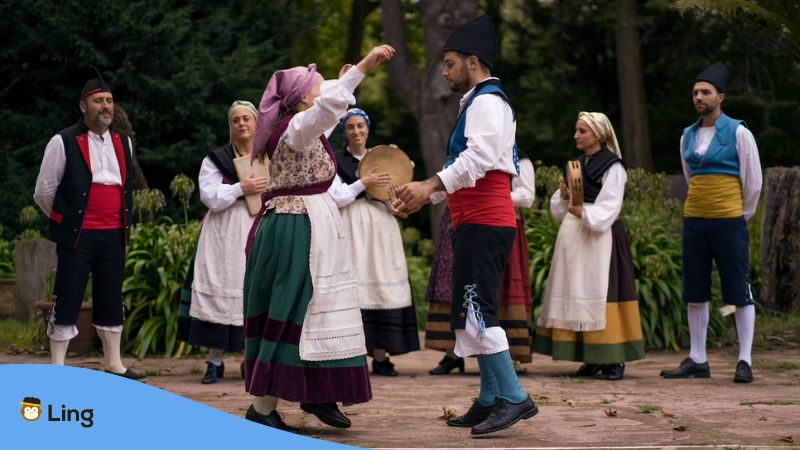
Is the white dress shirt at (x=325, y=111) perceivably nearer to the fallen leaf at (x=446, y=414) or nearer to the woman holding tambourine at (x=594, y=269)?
the fallen leaf at (x=446, y=414)

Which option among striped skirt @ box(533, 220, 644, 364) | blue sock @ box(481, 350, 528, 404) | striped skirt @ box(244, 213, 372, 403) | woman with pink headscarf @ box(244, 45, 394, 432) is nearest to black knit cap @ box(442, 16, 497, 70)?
woman with pink headscarf @ box(244, 45, 394, 432)

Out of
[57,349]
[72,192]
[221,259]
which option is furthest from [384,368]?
[72,192]

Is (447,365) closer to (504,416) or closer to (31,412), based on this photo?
(504,416)

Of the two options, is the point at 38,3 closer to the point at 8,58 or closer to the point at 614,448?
the point at 8,58

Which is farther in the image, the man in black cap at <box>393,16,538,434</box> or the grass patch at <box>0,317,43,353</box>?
the grass patch at <box>0,317,43,353</box>

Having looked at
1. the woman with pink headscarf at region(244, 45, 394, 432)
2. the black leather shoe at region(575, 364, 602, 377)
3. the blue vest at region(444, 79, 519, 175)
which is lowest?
the black leather shoe at region(575, 364, 602, 377)

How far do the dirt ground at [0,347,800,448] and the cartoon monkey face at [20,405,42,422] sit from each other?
154 cm

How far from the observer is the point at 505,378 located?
612 cm

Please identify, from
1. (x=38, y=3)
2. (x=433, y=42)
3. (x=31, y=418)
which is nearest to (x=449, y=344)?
(x=31, y=418)

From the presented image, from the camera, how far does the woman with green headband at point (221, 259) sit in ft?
27.7

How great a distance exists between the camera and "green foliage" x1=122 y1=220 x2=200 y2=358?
9.90m

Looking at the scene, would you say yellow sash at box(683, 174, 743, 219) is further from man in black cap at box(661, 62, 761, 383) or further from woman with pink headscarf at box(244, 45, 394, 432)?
woman with pink headscarf at box(244, 45, 394, 432)

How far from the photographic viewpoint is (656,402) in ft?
24.1

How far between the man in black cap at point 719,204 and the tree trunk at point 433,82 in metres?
6.06
